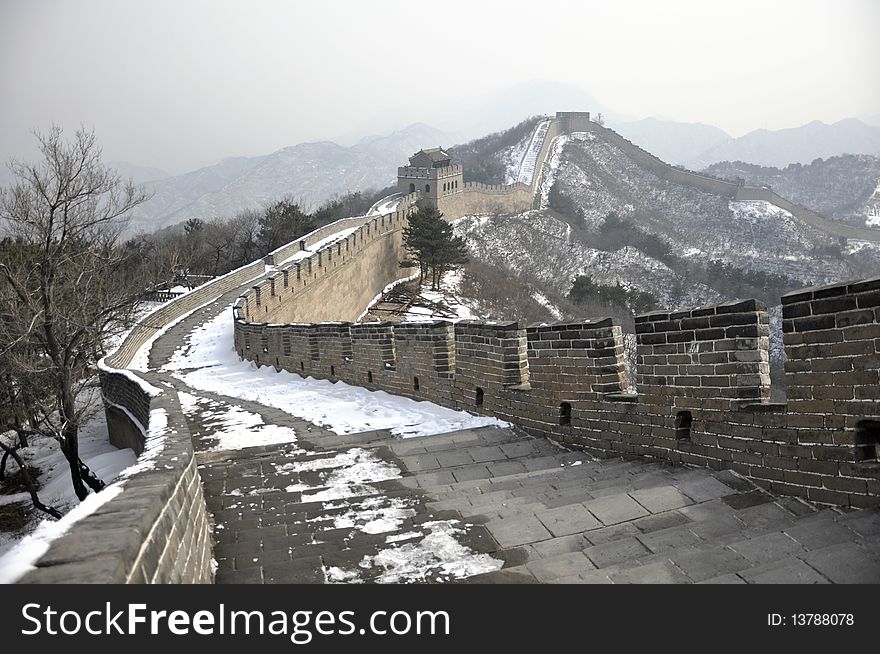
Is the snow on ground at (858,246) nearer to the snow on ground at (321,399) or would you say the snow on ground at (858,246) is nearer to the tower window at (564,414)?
the snow on ground at (321,399)

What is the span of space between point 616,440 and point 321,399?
473cm

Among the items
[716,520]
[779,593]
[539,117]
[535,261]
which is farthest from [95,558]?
[539,117]

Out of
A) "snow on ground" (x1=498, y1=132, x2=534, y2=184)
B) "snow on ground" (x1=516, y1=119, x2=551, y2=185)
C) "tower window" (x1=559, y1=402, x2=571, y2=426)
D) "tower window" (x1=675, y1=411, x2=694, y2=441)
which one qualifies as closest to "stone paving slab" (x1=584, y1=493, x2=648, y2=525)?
"tower window" (x1=675, y1=411, x2=694, y2=441)

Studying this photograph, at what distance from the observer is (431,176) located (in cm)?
5091

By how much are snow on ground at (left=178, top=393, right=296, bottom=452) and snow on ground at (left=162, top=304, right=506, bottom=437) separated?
479mm

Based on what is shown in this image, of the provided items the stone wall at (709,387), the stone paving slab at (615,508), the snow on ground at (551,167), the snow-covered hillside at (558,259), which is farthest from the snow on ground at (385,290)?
the snow on ground at (551,167)

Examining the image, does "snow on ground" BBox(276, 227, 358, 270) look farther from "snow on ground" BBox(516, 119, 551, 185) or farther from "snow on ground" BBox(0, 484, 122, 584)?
"snow on ground" BBox(516, 119, 551, 185)

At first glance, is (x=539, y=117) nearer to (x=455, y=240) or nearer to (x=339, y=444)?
(x=455, y=240)

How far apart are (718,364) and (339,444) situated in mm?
3232

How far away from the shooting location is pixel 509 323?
6.05 m

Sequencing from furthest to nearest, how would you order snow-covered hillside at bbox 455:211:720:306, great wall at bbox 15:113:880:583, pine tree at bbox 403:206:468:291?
snow-covered hillside at bbox 455:211:720:306
pine tree at bbox 403:206:468:291
great wall at bbox 15:113:880:583

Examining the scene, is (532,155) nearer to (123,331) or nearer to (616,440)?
(123,331)

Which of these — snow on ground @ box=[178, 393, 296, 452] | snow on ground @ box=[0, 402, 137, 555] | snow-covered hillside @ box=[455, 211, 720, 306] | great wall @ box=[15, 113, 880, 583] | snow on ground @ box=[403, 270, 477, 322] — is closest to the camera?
great wall @ box=[15, 113, 880, 583]

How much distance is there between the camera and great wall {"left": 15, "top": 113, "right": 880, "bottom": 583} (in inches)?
107
